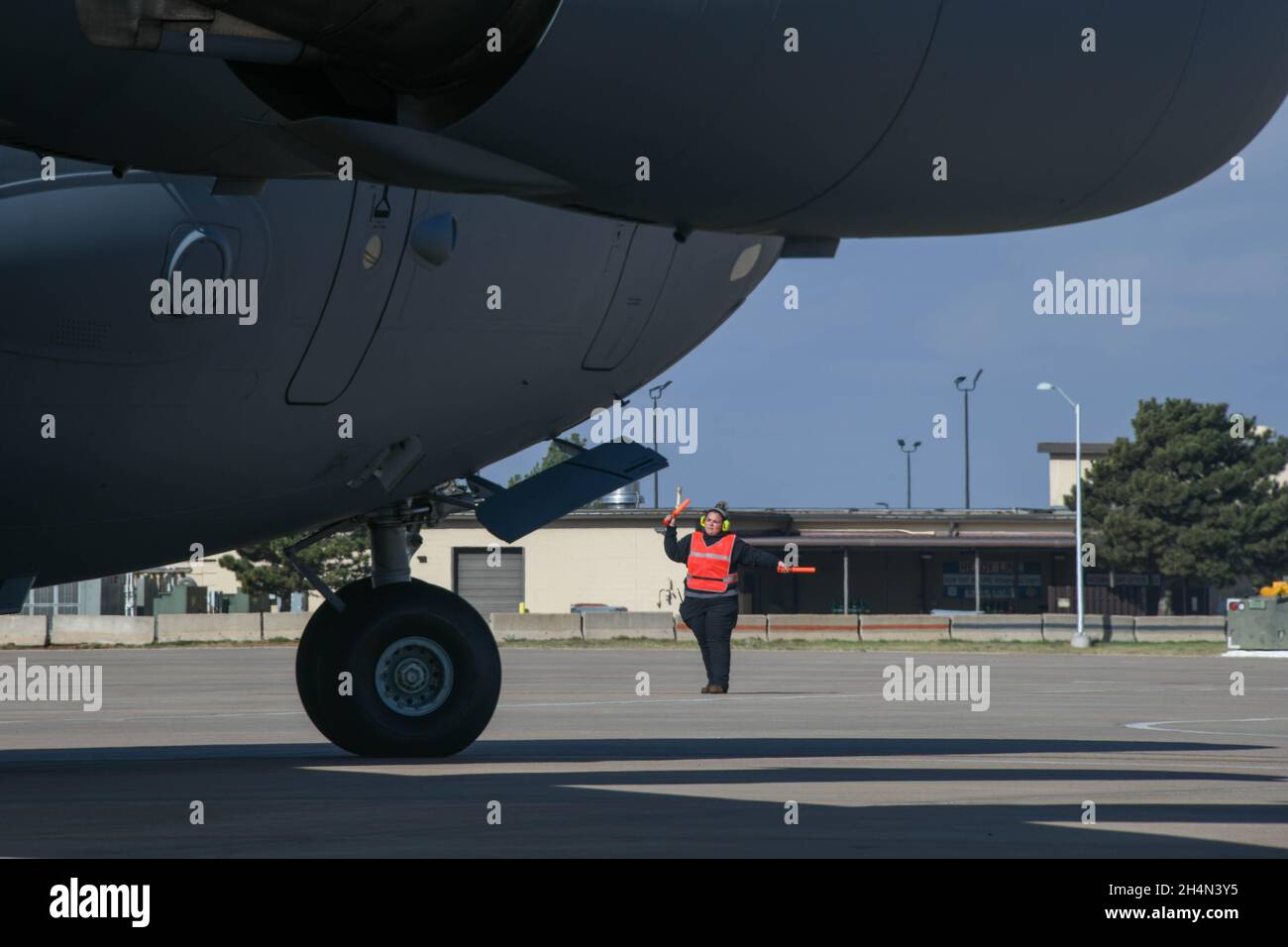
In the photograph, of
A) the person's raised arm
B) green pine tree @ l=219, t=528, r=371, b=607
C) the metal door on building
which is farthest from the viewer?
the metal door on building

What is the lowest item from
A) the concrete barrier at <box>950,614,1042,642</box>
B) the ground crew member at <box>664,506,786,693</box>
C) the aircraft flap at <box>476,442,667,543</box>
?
the concrete barrier at <box>950,614,1042,642</box>

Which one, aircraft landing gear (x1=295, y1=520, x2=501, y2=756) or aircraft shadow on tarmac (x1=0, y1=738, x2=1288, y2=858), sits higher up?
aircraft landing gear (x1=295, y1=520, x2=501, y2=756)

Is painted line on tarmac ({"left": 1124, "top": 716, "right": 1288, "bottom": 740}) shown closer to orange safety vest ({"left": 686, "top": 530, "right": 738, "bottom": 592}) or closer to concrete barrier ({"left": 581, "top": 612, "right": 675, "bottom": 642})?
orange safety vest ({"left": 686, "top": 530, "right": 738, "bottom": 592})

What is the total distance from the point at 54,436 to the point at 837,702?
10739 mm

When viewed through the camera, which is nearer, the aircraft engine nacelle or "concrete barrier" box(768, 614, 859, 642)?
the aircraft engine nacelle

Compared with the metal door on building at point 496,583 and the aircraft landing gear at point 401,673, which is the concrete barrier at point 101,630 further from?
the aircraft landing gear at point 401,673

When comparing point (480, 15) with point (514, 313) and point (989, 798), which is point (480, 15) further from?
point (514, 313)

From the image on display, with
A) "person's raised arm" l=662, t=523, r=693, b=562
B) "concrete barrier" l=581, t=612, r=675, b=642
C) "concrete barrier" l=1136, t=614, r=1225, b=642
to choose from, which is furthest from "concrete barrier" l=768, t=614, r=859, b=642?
"person's raised arm" l=662, t=523, r=693, b=562

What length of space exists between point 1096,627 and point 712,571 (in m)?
31.8

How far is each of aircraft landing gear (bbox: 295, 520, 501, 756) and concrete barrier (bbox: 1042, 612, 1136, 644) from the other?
3878 centimetres

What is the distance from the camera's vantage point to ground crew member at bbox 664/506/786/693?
1881cm

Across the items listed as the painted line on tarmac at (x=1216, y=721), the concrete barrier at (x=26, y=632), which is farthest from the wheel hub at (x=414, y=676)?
the concrete barrier at (x=26, y=632)

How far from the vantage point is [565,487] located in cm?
1154
